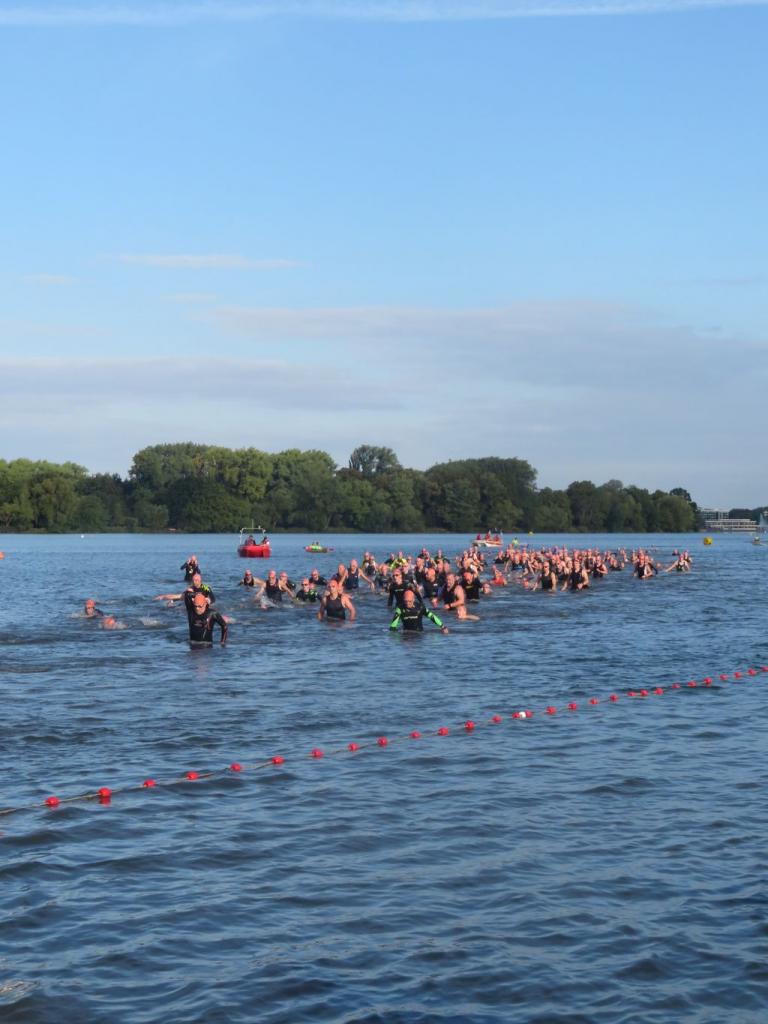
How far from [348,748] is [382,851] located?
4341 millimetres

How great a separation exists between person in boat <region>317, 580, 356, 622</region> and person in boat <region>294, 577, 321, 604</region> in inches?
224

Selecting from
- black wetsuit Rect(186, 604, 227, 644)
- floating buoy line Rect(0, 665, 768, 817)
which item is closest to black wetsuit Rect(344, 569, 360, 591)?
black wetsuit Rect(186, 604, 227, 644)

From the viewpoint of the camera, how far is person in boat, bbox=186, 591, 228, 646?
998 inches

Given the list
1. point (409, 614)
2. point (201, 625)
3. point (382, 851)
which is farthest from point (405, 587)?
point (382, 851)

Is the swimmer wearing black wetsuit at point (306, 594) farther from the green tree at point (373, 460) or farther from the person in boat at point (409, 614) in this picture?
the green tree at point (373, 460)

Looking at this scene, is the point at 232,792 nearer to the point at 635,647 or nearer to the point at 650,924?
the point at 650,924

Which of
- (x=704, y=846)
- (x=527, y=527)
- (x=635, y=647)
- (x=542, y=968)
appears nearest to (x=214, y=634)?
(x=635, y=647)

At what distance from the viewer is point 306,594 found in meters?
37.6

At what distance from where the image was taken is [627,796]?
40.2 feet

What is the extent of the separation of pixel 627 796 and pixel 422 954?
478 cm

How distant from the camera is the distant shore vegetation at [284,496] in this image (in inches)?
6176

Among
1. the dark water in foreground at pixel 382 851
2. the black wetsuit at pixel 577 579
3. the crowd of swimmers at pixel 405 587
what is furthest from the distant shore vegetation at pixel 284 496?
the dark water in foreground at pixel 382 851

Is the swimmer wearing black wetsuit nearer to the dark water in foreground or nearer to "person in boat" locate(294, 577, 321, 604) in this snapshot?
"person in boat" locate(294, 577, 321, 604)

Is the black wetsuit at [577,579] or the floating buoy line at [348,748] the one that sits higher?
the black wetsuit at [577,579]
